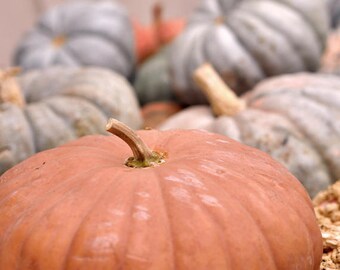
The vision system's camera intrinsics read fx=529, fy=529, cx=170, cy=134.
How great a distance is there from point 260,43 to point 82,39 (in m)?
0.92

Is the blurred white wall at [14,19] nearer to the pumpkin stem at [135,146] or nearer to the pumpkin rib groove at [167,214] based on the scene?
the pumpkin stem at [135,146]

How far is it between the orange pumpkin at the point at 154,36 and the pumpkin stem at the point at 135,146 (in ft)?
6.69

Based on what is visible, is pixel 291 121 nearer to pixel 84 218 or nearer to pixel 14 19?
pixel 84 218

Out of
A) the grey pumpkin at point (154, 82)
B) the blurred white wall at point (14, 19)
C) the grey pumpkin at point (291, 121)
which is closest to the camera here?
the grey pumpkin at point (291, 121)

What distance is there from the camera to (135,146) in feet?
3.15

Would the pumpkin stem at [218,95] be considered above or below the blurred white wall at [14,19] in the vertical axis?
above

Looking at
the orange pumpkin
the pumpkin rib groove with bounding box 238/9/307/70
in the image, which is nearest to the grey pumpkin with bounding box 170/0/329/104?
the pumpkin rib groove with bounding box 238/9/307/70

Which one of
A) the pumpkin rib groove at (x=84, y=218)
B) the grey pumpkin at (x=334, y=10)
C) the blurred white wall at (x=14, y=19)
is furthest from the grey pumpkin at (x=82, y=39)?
the pumpkin rib groove at (x=84, y=218)

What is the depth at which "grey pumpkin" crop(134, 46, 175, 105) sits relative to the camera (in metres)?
2.57

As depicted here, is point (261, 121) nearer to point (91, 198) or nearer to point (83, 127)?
point (83, 127)

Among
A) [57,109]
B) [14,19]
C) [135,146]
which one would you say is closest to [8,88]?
[57,109]

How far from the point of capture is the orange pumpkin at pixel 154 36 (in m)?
3.00

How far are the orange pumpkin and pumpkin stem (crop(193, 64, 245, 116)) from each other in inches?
50.6

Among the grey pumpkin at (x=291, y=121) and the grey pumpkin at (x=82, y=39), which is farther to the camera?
the grey pumpkin at (x=82, y=39)
